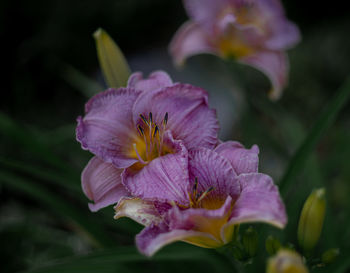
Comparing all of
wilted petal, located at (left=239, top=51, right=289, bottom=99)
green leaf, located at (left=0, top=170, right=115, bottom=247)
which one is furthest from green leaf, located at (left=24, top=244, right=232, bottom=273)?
wilted petal, located at (left=239, top=51, right=289, bottom=99)

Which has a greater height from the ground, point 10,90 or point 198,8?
point 198,8

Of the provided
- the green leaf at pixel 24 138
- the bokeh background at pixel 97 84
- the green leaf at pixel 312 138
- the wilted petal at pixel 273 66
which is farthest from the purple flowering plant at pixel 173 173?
the bokeh background at pixel 97 84

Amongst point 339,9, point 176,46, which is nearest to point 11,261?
point 176,46

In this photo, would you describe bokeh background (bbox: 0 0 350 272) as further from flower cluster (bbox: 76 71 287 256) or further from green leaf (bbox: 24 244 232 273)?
flower cluster (bbox: 76 71 287 256)

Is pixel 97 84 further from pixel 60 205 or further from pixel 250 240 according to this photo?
pixel 250 240


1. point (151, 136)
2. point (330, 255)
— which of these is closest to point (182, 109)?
point (151, 136)

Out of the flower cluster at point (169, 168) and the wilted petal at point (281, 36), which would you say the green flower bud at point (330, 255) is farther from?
the wilted petal at point (281, 36)

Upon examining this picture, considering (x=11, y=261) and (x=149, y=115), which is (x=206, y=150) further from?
(x=11, y=261)
